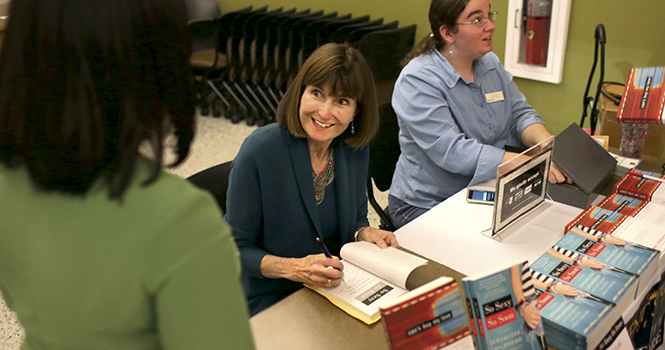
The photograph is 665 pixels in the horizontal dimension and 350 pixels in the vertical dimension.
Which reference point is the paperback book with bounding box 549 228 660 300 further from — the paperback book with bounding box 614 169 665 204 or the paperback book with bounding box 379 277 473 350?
the paperback book with bounding box 379 277 473 350

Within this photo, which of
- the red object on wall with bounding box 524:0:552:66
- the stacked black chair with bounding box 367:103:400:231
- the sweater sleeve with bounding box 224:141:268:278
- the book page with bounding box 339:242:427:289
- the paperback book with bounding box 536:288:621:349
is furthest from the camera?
the red object on wall with bounding box 524:0:552:66

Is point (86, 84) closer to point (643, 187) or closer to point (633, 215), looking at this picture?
point (633, 215)

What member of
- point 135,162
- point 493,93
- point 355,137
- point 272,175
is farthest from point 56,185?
point 493,93

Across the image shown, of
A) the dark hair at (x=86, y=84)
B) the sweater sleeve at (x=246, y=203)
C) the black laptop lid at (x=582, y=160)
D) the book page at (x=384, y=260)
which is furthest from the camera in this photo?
the black laptop lid at (x=582, y=160)

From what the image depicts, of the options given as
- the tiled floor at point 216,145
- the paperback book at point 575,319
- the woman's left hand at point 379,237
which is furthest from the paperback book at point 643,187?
the tiled floor at point 216,145

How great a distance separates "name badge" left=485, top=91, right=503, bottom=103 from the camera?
232 centimetres

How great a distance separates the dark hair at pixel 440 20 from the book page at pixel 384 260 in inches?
45.9

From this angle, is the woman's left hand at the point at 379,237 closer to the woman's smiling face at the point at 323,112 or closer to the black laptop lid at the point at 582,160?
the woman's smiling face at the point at 323,112

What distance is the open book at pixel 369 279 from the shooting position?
1.32m

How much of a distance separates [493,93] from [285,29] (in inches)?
101

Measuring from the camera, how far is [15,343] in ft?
7.69

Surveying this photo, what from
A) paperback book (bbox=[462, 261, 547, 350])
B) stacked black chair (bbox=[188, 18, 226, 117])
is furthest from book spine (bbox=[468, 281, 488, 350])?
stacked black chair (bbox=[188, 18, 226, 117])

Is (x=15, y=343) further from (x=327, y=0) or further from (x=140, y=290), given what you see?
(x=327, y=0)

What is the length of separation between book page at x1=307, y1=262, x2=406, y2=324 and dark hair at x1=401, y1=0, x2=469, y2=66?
4.21 ft
